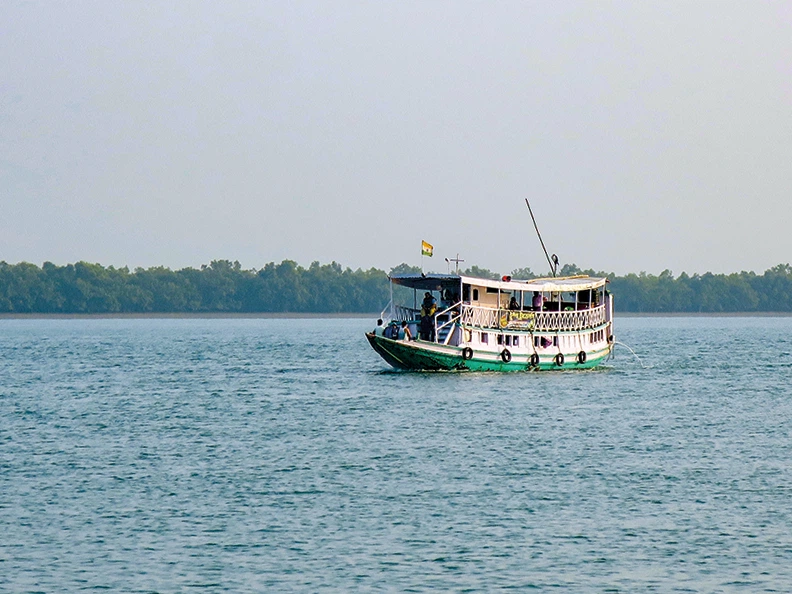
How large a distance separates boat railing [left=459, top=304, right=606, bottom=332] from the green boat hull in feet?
5.69

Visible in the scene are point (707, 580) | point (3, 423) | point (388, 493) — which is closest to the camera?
point (707, 580)

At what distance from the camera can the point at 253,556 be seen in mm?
29312

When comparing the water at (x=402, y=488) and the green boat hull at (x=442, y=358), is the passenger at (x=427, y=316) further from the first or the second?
the water at (x=402, y=488)

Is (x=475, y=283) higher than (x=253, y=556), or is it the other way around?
(x=475, y=283)

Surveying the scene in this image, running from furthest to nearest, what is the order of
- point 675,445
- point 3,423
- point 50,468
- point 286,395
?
point 286,395
point 3,423
point 675,445
point 50,468

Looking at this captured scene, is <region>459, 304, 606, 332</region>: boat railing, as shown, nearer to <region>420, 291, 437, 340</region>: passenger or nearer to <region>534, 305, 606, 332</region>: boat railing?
<region>534, 305, 606, 332</region>: boat railing

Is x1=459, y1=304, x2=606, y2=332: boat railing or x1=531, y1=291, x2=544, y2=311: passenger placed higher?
x1=531, y1=291, x2=544, y2=311: passenger

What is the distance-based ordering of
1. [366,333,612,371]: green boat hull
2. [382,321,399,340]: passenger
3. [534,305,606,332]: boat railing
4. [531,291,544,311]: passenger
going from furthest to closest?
1. [531,291,544,311]: passenger
2. [534,305,606,332]: boat railing
3. [382,321,399,340]: passenger
4. [366,333,612,371]: green boat hull

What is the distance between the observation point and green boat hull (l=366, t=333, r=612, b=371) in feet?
244

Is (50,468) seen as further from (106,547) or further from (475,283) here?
(475,283)

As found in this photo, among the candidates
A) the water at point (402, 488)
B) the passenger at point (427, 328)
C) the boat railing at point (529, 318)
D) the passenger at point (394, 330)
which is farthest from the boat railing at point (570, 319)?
the passenger at point (394, 330)

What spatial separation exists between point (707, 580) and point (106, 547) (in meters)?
13.8

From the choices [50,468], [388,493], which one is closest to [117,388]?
[50,468]

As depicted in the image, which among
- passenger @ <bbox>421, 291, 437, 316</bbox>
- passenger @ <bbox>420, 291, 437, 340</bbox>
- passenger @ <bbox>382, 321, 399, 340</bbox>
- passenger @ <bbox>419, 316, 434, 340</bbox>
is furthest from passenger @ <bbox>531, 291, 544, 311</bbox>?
passenger @ <bbox>382, 321, 399, 340</bbox>
